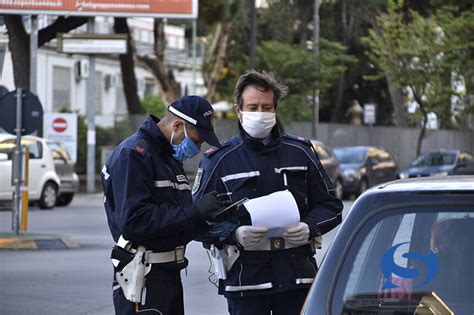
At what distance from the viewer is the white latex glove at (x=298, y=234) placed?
5.79 metres

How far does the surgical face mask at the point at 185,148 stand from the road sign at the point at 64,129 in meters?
26.2

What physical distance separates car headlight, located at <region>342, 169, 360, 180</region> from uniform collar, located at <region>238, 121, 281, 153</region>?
27263 mm

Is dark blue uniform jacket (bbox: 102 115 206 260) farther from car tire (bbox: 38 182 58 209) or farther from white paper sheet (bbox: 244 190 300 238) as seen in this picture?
car tire (bbox: 38 182 58 209)

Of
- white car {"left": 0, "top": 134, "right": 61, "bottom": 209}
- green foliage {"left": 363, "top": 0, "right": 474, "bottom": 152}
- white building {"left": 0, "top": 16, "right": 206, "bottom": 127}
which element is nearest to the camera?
white car {"left": 0, "top": 134, "right": 61, "bottom": 209}

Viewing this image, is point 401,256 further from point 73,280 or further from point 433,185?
point 73,280

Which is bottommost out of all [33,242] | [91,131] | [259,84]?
[91,131]

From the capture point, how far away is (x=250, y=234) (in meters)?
5.72

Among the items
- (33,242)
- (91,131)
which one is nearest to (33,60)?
(91,131)

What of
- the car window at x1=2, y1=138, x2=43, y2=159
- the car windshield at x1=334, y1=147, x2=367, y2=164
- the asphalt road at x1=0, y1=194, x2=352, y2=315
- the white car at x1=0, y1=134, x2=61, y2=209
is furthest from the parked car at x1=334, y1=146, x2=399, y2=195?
the asphalt road at x1=0, y1=194, x2=352, y2=315

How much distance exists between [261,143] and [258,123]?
4.6 inches

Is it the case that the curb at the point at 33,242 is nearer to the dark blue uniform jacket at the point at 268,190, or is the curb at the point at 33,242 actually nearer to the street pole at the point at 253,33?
the dark blue uniform jacket at the point at 268,190

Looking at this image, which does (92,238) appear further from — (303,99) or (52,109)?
(52,109)

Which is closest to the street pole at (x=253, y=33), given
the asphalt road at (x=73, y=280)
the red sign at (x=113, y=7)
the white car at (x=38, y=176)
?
the red sign at (x=113, y=7)

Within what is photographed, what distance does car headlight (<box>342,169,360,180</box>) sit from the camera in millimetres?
33281
